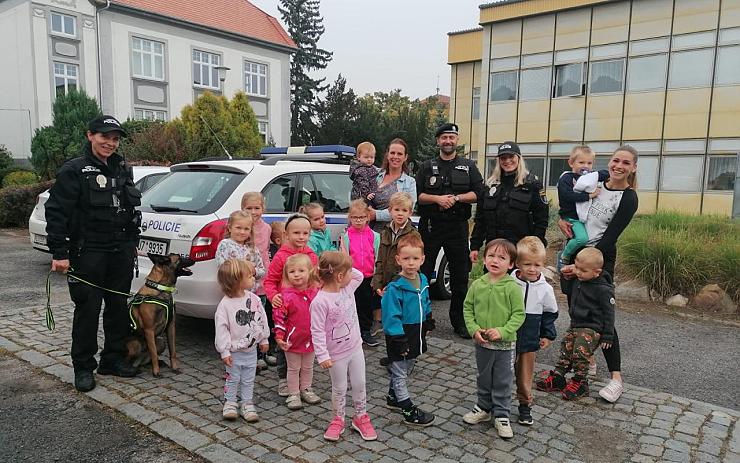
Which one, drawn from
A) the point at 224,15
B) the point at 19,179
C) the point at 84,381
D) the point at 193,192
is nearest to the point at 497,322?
the point at 193,192

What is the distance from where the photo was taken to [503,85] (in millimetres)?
22891

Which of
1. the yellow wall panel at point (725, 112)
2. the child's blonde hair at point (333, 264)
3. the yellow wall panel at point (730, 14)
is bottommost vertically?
the child's blonde hair at point (333, 264)

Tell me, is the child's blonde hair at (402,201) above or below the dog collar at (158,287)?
above

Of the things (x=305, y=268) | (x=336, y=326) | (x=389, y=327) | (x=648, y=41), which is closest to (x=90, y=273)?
(x=305, y=268)

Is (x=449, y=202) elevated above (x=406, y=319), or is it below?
above

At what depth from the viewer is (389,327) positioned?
11.4 ft

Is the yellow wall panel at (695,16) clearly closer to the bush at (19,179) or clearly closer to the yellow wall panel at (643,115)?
the yellow wall panel at (643,115)

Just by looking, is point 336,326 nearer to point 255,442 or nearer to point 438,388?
point 255,442

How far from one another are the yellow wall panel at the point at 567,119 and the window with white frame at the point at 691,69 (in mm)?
3149

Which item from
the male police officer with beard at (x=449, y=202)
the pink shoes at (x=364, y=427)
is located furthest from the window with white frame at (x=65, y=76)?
the pink shoes at (x=364, y=427)

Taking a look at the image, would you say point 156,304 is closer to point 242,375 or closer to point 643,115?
point 242,375

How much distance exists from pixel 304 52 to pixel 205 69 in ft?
68.4

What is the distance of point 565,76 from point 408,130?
12.0 meters

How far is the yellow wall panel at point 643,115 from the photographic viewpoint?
18.9 metres
